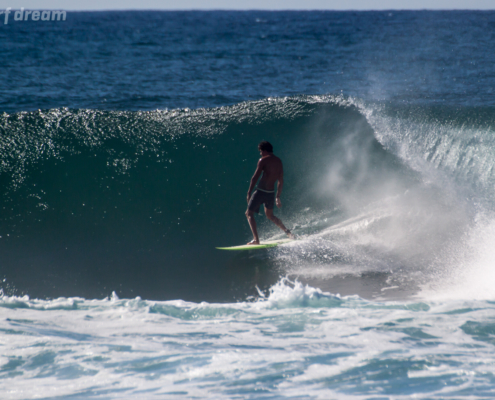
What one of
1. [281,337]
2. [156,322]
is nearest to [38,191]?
[156,322]

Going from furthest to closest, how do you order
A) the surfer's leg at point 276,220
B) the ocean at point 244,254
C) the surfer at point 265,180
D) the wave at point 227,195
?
the surfer's leg at point 276,220
the surfer at point 265,180
the wave at point 227,195
the ocean at point 244,254

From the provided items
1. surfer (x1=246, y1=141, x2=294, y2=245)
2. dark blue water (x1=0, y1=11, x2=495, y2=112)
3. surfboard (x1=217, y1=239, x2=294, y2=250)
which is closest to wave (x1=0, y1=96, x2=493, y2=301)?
surfboard (x1=217, y1=239, x2=294, y2=250)

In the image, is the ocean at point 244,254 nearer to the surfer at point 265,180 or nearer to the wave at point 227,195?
the wave at point 227,195

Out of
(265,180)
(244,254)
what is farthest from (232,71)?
(244,254)

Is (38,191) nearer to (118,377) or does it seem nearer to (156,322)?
(156,322)

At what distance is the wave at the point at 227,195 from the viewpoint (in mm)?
5969

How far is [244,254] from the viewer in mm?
6594

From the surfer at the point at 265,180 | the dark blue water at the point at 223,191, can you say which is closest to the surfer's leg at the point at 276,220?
the surfer at the point at 265,180

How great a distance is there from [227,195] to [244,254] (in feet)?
7.01

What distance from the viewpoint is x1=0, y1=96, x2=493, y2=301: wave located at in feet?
19.6

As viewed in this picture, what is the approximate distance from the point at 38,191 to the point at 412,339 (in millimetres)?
7256

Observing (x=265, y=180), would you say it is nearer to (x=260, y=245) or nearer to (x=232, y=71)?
(x=260, y=245)

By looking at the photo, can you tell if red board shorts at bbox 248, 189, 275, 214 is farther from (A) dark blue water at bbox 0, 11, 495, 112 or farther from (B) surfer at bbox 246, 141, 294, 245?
(A) dark blue water at bbox 0, 11, 495, 112

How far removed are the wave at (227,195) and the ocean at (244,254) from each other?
41 millimetres
